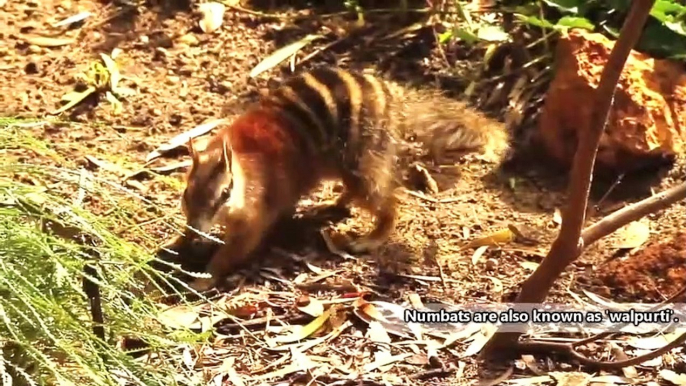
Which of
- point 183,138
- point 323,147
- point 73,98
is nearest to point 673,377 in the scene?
point 323,147

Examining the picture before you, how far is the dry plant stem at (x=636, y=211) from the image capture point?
2.41 metres

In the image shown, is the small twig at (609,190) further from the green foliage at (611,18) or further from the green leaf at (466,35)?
the green leaf at (466,35)

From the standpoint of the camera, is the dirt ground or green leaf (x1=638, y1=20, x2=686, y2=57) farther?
green leaf (x1=638, y1=20, x2=686, y2=57)

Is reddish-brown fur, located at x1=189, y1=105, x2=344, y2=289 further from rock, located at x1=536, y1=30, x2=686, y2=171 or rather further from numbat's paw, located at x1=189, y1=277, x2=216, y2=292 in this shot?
rock, located at x1=536, y1=30, x2=686, y2=171

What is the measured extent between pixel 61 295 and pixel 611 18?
2421 mm

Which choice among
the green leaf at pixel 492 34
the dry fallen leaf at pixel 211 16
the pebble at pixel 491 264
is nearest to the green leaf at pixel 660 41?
the green leaf at pixel 492 34

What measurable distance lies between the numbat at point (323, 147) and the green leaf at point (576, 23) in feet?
1.72

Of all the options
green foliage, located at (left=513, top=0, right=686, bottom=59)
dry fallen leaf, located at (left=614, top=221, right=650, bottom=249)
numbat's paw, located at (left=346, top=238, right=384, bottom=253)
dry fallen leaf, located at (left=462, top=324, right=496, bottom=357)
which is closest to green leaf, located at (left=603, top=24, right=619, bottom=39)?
green foliage, located at (left=513, top=0, right=686, bottom=59)

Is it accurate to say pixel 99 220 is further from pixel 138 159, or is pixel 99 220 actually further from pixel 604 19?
pixel 604 19

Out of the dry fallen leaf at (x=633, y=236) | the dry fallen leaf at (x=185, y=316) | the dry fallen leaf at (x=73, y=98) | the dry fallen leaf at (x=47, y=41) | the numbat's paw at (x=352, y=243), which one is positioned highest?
the dry fallen leaf at (x=633, y=236)

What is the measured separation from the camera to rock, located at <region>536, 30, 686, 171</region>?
3.36 meters

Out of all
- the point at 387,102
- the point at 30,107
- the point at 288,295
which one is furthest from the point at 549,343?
the point at 30,107

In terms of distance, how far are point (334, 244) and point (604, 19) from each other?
4.28 feet

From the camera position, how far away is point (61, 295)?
2.08 m
